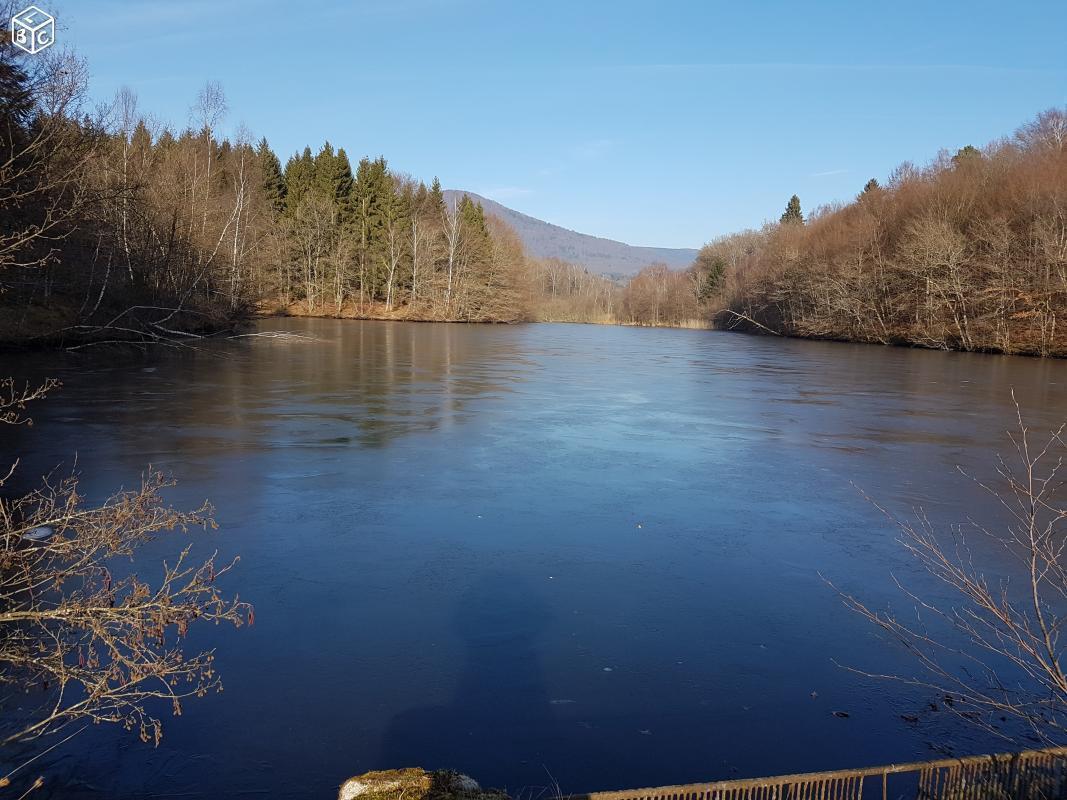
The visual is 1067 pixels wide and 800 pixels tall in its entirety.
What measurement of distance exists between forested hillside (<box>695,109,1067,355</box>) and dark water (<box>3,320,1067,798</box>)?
27368 mm

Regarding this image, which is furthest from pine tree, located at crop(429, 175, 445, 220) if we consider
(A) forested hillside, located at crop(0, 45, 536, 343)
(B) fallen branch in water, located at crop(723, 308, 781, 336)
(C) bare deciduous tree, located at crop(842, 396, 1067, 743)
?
(C) bare deciduous tree, located at crop(842, 396, 1067, 743)

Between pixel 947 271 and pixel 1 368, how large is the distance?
4559 cm

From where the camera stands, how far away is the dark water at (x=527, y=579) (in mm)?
4270

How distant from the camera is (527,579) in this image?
6.72 metres

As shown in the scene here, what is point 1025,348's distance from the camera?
39281 millimetres

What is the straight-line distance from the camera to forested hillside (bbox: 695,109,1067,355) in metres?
39.1

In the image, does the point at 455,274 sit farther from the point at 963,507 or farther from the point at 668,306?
the point at 963,507

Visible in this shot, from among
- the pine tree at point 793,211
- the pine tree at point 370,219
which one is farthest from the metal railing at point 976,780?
the pine tree at point 793,211

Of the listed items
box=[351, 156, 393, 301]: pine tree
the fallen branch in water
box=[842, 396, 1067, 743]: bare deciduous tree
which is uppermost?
box=[351, 156, 393, 301]: pine tree

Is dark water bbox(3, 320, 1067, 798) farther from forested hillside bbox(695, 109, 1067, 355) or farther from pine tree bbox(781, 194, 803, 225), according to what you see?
pine tree bbox(781, 194, 803, 225)

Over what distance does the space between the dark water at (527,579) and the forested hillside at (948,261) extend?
2737 centimetres

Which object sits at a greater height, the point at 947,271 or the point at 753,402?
the point at 947,271

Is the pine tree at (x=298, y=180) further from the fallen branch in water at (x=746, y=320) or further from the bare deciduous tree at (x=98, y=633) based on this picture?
the bare deciduous tree at (x=98, y=633)

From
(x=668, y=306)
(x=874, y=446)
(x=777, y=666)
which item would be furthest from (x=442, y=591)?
(x=668, y=306)
